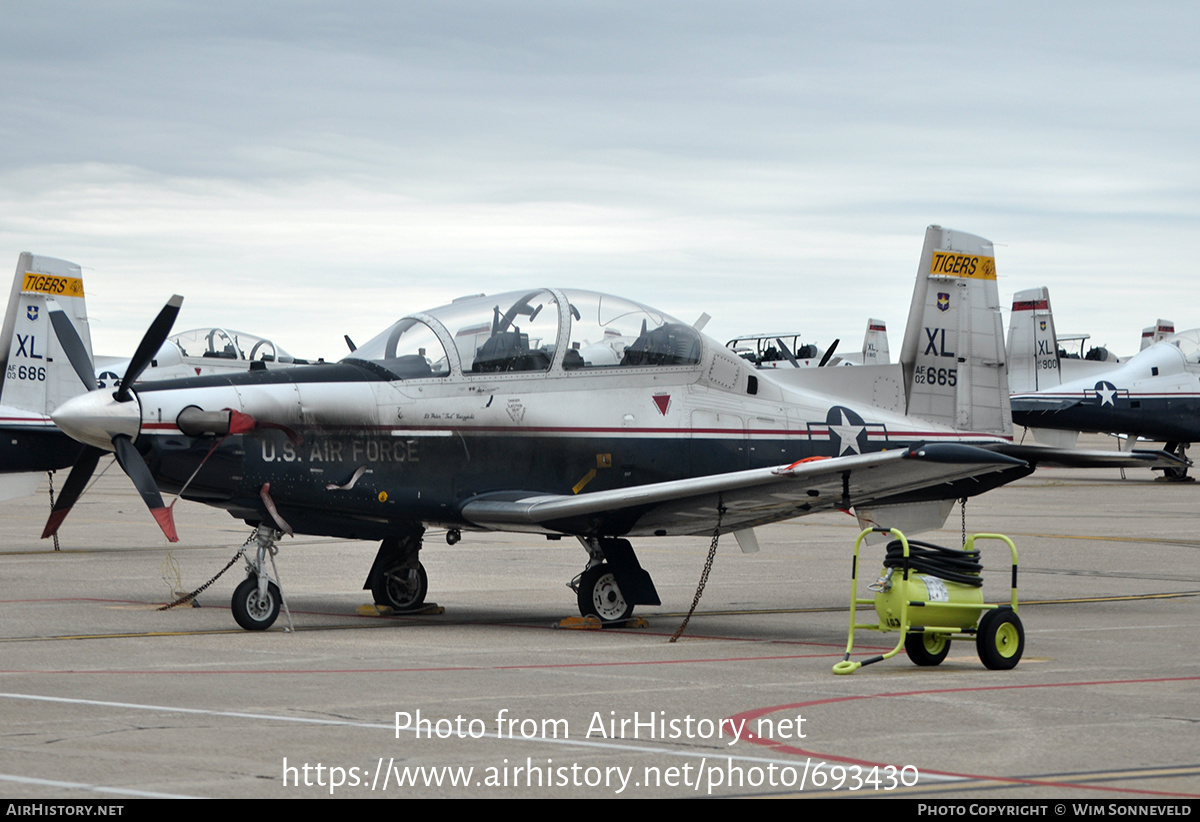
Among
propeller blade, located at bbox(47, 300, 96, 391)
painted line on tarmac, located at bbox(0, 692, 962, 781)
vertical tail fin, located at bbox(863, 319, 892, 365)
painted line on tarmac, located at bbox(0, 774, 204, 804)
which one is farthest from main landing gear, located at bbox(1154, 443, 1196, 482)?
painted line on tarmac, located at bbox(0, 774, 204, 804)

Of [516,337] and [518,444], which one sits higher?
[516,337]

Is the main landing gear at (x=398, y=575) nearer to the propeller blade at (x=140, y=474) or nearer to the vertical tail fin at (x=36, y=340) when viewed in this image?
the propeller blade at (x=140, y=474)

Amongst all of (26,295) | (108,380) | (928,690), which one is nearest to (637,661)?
(928,690)

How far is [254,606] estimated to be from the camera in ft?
38.4

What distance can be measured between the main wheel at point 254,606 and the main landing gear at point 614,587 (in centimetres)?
264

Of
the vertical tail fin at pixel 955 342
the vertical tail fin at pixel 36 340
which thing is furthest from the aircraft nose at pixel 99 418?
the vertical tail fin at pixel 36 340

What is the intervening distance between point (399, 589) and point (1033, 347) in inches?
1170

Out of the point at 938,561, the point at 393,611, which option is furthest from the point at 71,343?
the point at 938,561

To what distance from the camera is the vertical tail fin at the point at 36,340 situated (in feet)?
72.6

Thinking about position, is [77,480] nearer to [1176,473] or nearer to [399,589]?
[399,589]

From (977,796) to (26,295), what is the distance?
66.9 feet
